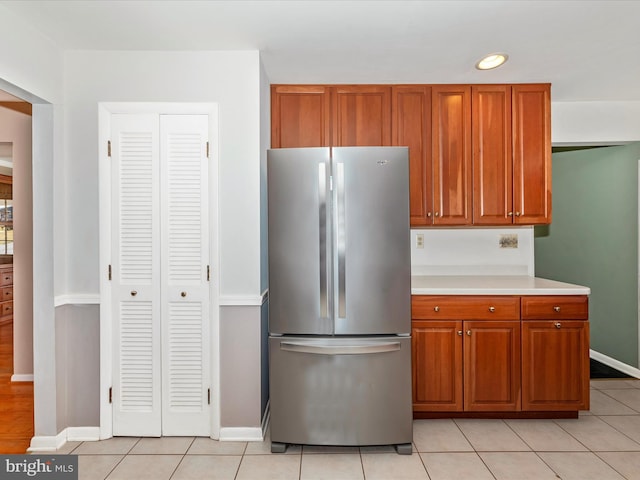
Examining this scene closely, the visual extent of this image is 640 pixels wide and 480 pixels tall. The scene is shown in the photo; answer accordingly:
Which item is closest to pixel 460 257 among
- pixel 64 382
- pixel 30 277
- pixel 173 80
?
pixel 173 80

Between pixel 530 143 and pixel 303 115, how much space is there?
175 cm

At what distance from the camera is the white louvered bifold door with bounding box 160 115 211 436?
2521 mm

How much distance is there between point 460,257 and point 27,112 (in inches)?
158

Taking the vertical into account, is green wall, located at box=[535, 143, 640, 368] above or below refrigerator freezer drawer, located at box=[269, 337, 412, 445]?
above

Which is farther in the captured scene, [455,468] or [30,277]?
[30,277]

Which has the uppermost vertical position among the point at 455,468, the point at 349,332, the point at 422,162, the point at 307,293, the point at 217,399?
the point at 422,162

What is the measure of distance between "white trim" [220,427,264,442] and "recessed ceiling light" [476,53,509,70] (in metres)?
2.79

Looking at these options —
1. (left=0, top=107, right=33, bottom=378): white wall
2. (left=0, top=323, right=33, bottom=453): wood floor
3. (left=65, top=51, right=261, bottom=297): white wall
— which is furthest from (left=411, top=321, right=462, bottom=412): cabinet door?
(left=0, top=107, right=33, bottom=378): white wall

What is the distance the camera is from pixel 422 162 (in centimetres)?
305

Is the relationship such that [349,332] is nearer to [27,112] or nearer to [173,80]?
[173,80]

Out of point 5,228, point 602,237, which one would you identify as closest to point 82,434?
point 602,237

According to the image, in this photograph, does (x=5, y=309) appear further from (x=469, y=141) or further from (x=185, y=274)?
(x=469, y=141)

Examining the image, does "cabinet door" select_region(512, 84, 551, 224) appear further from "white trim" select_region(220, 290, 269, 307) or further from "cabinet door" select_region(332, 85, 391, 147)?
"white trim" select_region(220, 290, 269, 307)

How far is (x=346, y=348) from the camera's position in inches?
91.7
